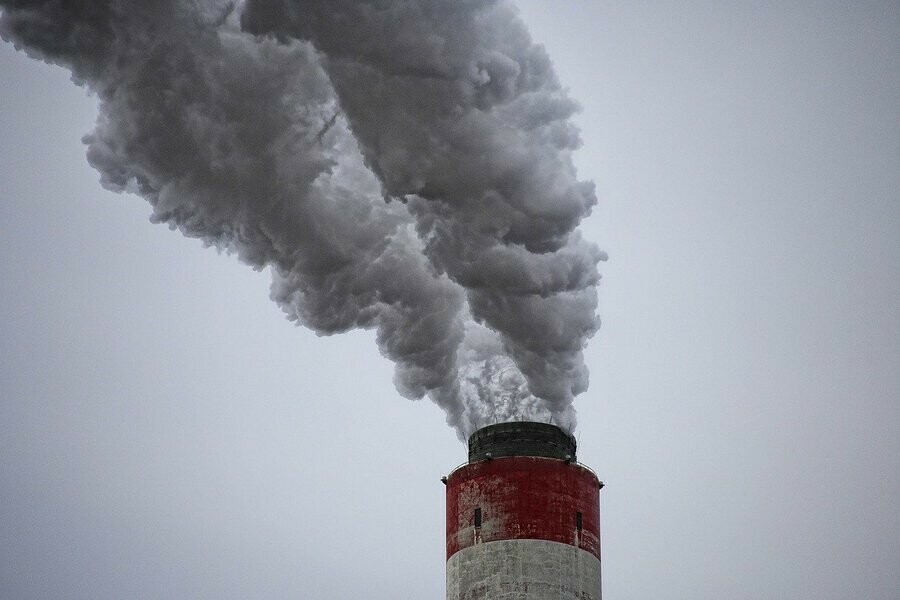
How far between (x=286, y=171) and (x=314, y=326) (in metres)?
6.50

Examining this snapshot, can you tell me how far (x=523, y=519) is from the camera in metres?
40.4

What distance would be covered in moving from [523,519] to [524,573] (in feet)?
6.01

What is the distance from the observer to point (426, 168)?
44406mm

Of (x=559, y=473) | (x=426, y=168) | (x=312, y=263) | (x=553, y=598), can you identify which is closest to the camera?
(x=553, y=598)

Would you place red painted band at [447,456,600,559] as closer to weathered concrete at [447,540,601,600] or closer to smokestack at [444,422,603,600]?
smokestack at [444,422,603,600]

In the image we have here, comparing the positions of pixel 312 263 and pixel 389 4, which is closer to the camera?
pixel 389 4

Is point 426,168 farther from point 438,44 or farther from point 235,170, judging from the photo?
point 235,170

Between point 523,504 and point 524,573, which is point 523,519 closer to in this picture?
point 523,504

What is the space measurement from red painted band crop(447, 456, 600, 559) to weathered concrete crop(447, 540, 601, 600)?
358 millimetres

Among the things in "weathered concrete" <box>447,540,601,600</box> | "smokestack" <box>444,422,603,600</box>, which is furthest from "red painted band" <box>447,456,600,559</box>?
Result: "weathered concrete" <box>447,540,601,600</box>

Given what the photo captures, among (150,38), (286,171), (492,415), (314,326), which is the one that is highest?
(150,38)

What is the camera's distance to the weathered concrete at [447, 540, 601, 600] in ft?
129

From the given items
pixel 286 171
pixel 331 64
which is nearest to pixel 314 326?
pixel 286 171

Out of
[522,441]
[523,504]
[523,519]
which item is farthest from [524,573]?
[522,441]
